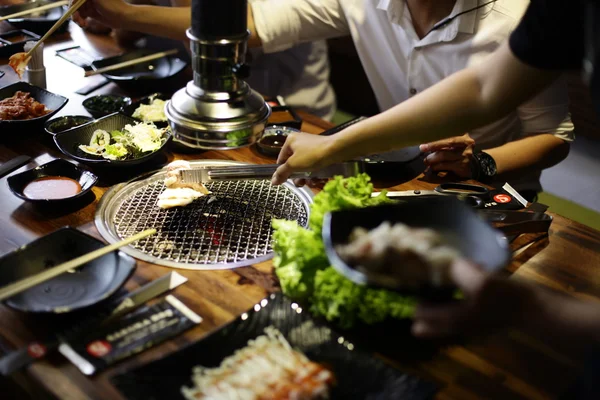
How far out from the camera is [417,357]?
171 centimetres

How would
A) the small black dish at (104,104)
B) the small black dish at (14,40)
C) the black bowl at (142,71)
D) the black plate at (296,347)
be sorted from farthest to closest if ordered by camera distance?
1. the small black dish at (14,40)
2. the black bowl at (142,71)
3. the small black dish at (104,104)
4. the black plate at (296,347)

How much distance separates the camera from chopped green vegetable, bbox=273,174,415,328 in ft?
5.62

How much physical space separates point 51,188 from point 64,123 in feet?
1.92

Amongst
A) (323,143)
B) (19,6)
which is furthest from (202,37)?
(19,6)

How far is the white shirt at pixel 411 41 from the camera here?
2.83m

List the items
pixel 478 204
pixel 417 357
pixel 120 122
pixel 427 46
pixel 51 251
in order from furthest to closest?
pixel 427 46 → pixel 120 122 → pixel 478 204 → pixel 51 251 → pixel 417 357

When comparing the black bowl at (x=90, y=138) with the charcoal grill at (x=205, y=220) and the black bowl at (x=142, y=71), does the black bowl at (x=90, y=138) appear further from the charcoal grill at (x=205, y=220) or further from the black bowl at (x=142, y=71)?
the black bowl at (x=142, y=71)

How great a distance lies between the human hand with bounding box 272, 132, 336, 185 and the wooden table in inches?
14.1

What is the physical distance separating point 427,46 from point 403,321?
1.75m

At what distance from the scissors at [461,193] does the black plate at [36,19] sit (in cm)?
285

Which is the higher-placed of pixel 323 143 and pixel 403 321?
pixel 323 143

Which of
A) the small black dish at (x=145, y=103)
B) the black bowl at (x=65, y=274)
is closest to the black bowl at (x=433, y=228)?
the black bowl at (x=65, y=274)

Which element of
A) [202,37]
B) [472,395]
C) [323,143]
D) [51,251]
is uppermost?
[202,37]

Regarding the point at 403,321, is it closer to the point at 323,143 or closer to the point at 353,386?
the point at 353,386
